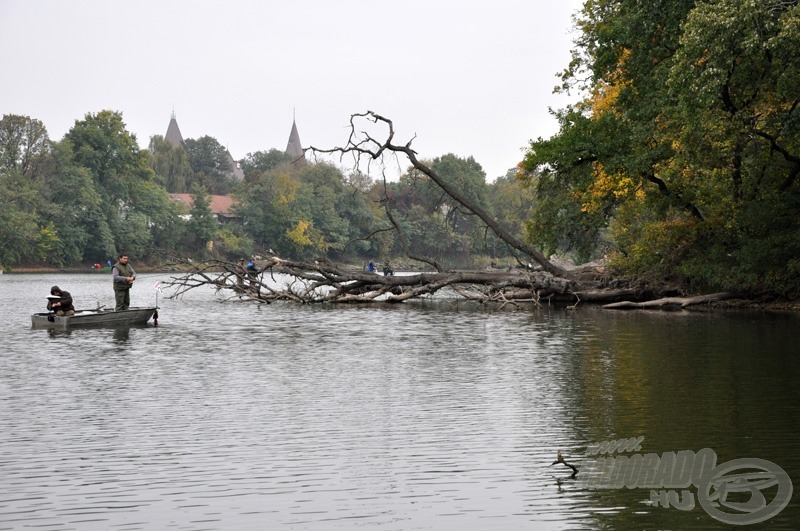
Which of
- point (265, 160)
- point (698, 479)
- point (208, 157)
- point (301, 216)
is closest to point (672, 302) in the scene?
point (698, 479)

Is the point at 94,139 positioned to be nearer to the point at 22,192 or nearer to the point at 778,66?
the point at 22,192

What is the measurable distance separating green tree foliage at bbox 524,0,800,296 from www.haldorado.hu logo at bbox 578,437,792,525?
12273 millimetres

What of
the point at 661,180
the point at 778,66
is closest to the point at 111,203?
the point at 661,180

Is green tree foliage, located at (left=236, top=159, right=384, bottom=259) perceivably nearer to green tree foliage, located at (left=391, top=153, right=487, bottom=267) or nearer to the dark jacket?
green tree foliage, located at (left=391, top=153, right=487, bottom=267)

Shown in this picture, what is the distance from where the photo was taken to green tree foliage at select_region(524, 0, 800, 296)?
2206cm

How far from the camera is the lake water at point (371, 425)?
888 cm

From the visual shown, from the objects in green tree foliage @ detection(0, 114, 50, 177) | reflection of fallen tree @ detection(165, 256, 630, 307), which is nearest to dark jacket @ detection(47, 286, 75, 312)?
reflection of fallen tree @ detection(165, 256, 630, 307)

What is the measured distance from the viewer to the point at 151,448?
1141 centimetres

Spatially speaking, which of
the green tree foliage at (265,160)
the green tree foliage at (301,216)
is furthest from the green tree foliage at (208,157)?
the green tree foliage at (301,216)

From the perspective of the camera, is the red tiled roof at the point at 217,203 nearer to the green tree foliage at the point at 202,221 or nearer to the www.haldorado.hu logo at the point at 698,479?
the green tree foliage at the point at 202,221

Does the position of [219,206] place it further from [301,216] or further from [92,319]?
[92,319]

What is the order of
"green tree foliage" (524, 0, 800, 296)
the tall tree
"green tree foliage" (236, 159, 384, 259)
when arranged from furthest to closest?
the tall tree → "green tree foliage" (236, 159, 384, 259) → "green tree foliage" (524, 0, 800, 296)

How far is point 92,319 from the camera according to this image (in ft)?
91.0

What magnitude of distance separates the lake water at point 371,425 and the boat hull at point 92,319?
2.01m
